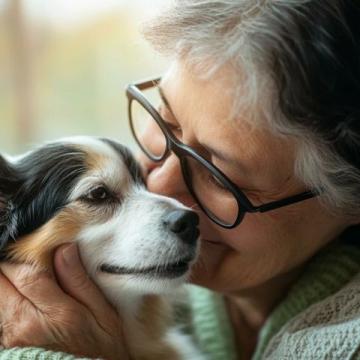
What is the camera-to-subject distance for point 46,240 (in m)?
0.98

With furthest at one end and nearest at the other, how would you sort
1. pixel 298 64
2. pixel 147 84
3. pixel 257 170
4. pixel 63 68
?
pixel 63 68 < pixel 147 84 < pixel 257 170 < pixel 298 64

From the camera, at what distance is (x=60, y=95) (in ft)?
6.98

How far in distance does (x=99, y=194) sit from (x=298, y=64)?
0.40 metres

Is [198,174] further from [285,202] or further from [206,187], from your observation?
[285,202]

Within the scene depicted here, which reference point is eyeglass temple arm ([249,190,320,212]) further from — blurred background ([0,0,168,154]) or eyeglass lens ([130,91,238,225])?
blurred background ([0,0,168,154])

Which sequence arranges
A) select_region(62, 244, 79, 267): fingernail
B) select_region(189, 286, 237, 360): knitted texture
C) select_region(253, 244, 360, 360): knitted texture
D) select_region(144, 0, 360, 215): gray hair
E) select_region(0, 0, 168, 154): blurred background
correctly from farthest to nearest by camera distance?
select_region(0, 0, 168, 154): blurred background
select_region(189, 286, 237, 360): knitted texture
select_region(253, 244, 360, 360): knitted texture
select_region(62, 244, 79, 267): fingernail
select_region(144, 0, 360, 215): gray hair

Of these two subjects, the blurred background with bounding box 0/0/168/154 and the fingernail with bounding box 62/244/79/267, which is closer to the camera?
the fingernail with bounding box 62/244/79/267

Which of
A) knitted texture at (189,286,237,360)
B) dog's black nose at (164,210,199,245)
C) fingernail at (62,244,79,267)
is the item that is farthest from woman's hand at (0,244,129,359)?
knitted texture at (189,286,237,360)

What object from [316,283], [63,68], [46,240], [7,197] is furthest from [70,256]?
[63,68]

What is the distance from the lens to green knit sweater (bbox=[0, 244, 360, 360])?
105cm

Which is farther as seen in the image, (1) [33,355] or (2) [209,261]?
(2) [209,261]

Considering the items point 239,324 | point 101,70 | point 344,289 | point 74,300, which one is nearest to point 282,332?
point 344,289

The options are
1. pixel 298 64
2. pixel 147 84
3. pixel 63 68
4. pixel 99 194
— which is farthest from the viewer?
pixel 63 68

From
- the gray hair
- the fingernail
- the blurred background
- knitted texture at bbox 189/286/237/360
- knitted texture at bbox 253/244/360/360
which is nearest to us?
the gray hair
